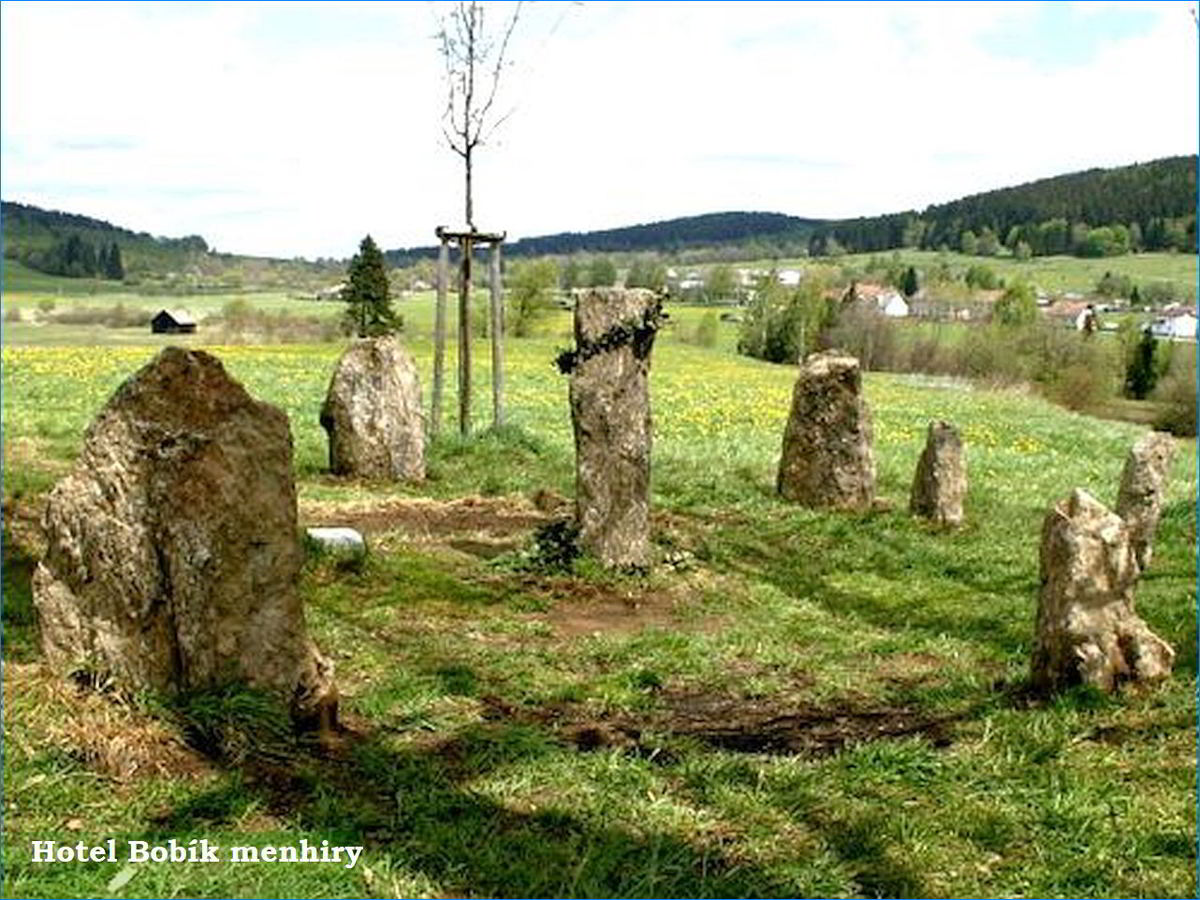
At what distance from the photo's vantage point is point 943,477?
1464 cm

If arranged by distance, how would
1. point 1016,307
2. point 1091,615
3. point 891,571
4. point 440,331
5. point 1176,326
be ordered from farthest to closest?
1. point 1176,326
2. point 1016,307
3. point 440,331
4. point 891,571
5. point 1091,615

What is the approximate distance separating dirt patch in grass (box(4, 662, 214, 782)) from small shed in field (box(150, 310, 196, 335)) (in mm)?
54619

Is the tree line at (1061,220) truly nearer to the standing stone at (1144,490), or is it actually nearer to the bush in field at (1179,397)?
the bush in field at (1179,397)

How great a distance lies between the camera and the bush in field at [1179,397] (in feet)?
164

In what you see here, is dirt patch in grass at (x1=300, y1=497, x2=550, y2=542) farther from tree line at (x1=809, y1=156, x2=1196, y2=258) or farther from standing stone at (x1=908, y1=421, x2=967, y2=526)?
tree line at (x1=809, y1=156, x2=1196, y2=258)

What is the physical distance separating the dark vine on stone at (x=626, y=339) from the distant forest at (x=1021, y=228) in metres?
80.0

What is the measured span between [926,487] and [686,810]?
392 inches

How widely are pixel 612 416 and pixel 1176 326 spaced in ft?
271

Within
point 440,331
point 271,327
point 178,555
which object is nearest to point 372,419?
point 440,331

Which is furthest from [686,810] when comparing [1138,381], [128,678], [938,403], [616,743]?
[1138,381]

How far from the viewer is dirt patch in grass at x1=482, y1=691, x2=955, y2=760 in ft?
21.7

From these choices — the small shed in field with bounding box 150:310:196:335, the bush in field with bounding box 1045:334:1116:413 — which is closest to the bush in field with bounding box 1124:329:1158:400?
the bush in field with bounding box 1045:334:1116:413

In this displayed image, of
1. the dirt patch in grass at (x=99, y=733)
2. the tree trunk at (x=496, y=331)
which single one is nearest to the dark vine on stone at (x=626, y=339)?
the dirt patch in grass at (x=99, y=733)

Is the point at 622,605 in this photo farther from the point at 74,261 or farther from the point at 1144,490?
the point at 74,261
